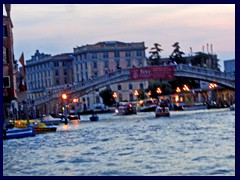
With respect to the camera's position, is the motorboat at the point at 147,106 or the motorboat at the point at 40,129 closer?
the motorboat at the point at 40,129

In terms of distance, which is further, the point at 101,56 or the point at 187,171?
the point at 101,56

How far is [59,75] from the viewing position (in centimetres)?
8412

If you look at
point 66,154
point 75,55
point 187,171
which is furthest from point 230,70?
point 187,171

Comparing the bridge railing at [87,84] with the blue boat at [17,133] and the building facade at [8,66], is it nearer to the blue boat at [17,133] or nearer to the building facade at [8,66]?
the building facade at [8,66]

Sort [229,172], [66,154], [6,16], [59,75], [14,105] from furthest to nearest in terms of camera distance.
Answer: [59,75] < [14,105] < [6,16] < [66,154] < [229,172]

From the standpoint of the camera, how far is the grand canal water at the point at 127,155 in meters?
14.1

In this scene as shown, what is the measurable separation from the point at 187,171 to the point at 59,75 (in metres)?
71.0

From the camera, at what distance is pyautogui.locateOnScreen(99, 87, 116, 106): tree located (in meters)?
73.2

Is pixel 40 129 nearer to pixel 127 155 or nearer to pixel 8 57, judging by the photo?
pixel 8 57

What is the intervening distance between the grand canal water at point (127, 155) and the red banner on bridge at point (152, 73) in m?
18.5

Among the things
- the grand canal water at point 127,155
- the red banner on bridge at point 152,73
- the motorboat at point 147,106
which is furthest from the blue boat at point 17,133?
the motorboat at point 147,106

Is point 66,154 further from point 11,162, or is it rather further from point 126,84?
point 126,84

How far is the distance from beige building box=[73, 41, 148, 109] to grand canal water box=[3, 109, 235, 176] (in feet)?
169
